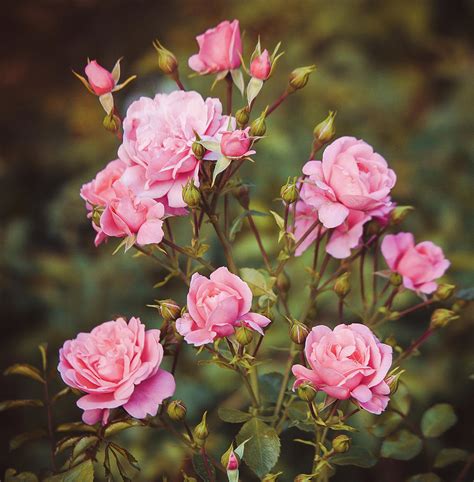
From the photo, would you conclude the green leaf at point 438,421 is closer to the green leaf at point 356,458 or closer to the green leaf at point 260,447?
the green leaf at point 356,458

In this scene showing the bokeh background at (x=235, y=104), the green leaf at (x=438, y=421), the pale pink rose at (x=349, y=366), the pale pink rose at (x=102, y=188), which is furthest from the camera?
the bokeh background at (x=235, y=104)

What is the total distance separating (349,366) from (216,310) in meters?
0.12

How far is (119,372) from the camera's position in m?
0.62

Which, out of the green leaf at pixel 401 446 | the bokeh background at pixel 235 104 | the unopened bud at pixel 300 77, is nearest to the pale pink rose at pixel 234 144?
the unopened bud at pixel 300 77

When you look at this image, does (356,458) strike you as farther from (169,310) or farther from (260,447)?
(169,310)

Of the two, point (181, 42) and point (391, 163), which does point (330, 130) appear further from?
point (181, 42)

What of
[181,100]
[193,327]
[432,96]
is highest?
[181,100]

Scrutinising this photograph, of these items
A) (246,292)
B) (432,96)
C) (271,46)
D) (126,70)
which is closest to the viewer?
(246,292)

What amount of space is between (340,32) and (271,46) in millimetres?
233

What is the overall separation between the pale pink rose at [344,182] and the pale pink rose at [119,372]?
20 cm

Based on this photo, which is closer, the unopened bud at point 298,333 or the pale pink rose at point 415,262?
the unopened bud at point 298,333

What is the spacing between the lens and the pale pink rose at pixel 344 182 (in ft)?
2.12

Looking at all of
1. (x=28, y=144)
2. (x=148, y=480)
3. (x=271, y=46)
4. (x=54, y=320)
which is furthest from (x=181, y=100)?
(x=28, y=144)

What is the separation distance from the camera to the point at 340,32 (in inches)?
91.2
